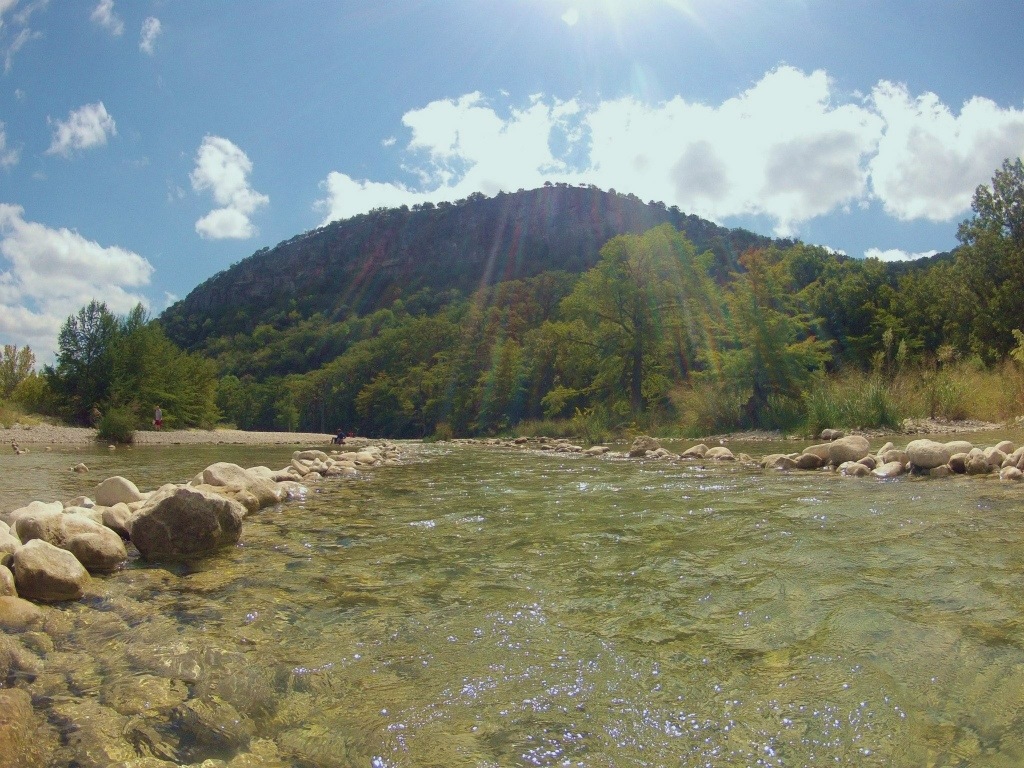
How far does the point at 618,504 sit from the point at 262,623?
3.96m

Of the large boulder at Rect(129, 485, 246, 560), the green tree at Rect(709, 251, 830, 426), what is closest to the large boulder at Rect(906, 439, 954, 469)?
the large boulder at Rect(129, 485, 246, 560)

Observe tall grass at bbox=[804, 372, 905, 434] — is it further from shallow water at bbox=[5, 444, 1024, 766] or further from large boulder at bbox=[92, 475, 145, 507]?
large boulder at bbox=[92, 475, 145, 507]

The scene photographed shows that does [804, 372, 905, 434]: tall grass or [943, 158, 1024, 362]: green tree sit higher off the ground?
[943, 158, 1024, 362]: green tree

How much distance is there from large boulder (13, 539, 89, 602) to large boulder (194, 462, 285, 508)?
312cm

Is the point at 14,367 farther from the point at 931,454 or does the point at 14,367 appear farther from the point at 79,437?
the point at 931,454

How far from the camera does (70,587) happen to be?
348 centimetres

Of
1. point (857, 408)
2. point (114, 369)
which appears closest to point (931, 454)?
point (857, 408)

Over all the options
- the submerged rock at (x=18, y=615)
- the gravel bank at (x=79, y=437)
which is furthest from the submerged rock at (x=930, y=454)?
the gravel bank at (x=79, y=437)

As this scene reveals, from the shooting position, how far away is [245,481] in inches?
274

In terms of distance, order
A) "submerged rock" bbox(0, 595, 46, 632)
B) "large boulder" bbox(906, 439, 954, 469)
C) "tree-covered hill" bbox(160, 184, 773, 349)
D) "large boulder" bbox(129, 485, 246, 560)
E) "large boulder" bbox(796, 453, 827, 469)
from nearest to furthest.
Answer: "submerged rock" bbox(0, 595, 46, 632) → "large boulder" bbox(129, 485, 246, 560) → "large boulder" bbox(906, 439, 954, 469) → "large boulder" bbox(796, 453, 827, 469) → "tree-covered hill" bbox(160, 184, 773, 349)

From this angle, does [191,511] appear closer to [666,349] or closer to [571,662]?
[571,662]

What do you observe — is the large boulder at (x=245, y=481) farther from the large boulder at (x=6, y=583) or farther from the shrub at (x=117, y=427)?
the shrub at (x=117, y=427)

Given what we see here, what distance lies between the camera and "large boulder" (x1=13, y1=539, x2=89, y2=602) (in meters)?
3.42

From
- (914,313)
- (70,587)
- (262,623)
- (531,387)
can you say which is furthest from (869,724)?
(531,387)
